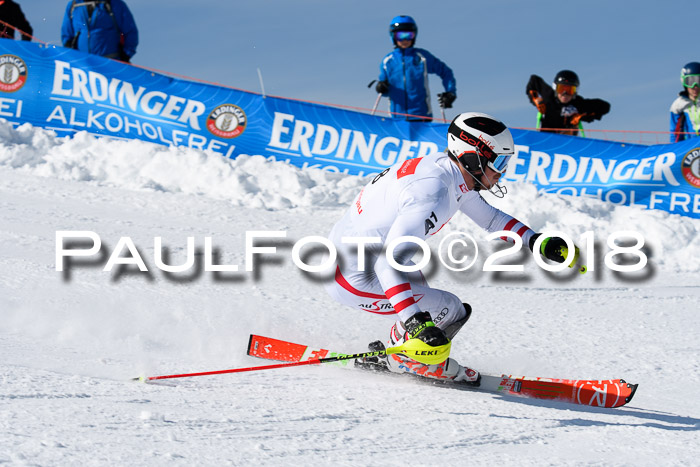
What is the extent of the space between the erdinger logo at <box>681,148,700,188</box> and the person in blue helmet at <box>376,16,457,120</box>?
315 cm

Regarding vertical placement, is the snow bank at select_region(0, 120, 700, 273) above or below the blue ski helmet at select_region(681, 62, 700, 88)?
below

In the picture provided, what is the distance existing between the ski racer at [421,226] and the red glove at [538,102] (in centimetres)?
579

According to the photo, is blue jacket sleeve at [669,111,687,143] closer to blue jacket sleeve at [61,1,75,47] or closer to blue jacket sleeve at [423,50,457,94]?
blue jacket sleeve at [423,50,457,94]

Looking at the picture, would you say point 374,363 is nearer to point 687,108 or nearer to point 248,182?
point 248,182

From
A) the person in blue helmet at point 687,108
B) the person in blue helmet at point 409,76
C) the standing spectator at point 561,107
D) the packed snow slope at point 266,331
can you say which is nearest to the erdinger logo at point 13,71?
the packed snow slope at point 266,331

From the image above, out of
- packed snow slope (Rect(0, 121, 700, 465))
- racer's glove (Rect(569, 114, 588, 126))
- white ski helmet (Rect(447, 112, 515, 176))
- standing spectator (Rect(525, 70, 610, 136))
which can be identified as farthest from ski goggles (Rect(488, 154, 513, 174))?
racer's glove (Rect(569, 114, 588, 126))

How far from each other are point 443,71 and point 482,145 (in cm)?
626

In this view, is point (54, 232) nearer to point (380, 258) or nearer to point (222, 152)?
point (222, 152)

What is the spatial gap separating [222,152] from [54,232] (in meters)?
3.26

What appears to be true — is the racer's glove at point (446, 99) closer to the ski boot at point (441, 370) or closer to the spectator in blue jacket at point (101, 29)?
the spectator in blue jacket at point (101, 29)

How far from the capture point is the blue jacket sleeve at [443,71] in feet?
32.8

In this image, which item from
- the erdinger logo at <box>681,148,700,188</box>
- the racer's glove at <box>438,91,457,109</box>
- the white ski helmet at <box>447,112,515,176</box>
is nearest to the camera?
the white ski helmet at <box>447,112,515,176</box>

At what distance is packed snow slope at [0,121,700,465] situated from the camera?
2.98 meters

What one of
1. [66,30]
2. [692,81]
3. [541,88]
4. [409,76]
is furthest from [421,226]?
[66,30]
